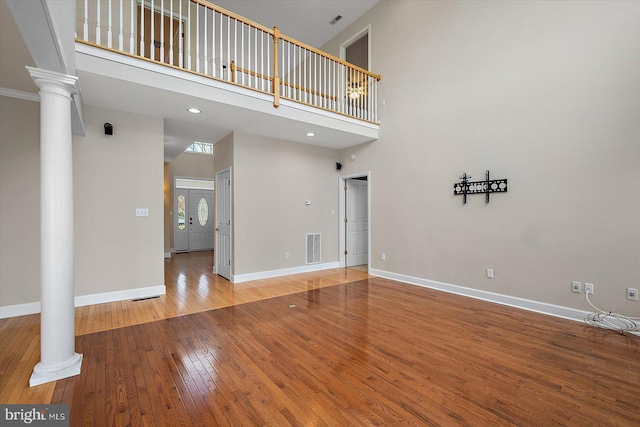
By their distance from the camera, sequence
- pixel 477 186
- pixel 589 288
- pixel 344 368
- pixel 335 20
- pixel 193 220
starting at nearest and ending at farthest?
pixel 344 368 → pixel 589 288 → pixel 477 186 → pixel 335 20 → pixel 193 220

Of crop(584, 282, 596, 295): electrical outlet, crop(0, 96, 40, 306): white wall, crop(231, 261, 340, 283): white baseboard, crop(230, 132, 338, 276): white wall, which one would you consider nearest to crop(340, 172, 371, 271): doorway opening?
crop(230, 132, 338, 276): white wall

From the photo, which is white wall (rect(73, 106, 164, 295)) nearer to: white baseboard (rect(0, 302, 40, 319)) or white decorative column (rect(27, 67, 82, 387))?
white baseboard (rect(0, 302, 40, 319))

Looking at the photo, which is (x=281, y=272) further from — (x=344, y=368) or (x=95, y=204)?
(x=344, y=368)

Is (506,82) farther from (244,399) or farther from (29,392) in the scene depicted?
(29,392)

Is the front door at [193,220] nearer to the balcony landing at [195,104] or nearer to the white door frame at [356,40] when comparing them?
the balcony landing at [195,104]

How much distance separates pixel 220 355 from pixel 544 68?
16.4ft

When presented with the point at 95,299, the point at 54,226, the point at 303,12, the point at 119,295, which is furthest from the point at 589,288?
the point at 303,12

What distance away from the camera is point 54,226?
223 cm

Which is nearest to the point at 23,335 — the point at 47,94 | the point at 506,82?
the point at 47,94

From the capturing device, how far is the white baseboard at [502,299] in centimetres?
338

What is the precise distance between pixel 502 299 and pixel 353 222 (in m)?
3.53

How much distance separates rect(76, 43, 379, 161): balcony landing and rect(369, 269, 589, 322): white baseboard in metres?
2.90

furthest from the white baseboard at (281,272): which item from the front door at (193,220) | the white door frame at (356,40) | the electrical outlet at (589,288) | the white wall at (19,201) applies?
the front door at (193,220)

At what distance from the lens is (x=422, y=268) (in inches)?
195
